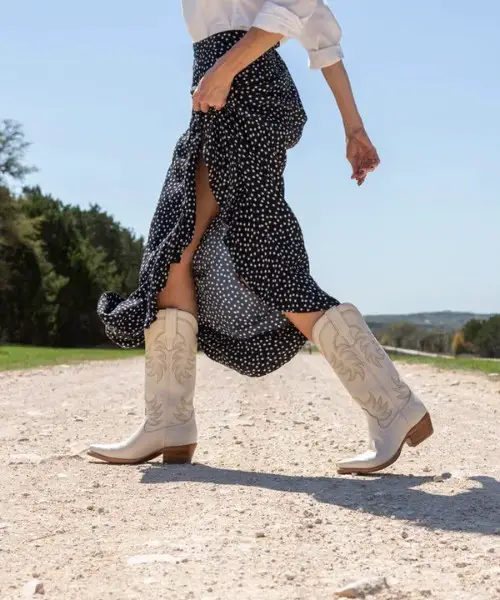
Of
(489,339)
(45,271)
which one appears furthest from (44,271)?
(489,339)

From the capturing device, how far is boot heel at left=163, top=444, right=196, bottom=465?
345 centimetres

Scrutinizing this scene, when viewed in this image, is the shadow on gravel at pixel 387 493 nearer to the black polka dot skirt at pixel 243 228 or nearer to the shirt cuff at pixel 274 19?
the black polka dot skirt at pixel 243 228

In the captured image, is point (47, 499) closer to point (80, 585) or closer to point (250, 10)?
point (80, 585)

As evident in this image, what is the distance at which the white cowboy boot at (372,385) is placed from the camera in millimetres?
3172

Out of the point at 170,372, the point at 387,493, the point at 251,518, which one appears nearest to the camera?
the point at 251,518

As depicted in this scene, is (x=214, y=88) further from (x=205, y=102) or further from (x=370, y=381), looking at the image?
(x=370, y=381)

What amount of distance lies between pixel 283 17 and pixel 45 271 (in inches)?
1893

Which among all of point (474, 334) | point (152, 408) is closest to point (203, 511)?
point (152, 408)

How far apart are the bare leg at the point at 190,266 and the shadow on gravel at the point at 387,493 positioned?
57cm

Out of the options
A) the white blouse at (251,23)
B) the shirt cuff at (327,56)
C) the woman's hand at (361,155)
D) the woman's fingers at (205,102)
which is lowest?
the woman's hand at (361,155)

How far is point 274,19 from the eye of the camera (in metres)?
2.98

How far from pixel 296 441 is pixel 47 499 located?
1.66 m

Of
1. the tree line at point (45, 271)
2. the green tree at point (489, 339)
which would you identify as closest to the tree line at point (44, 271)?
the tree line at point (45, 271)

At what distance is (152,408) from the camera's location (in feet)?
11.3
